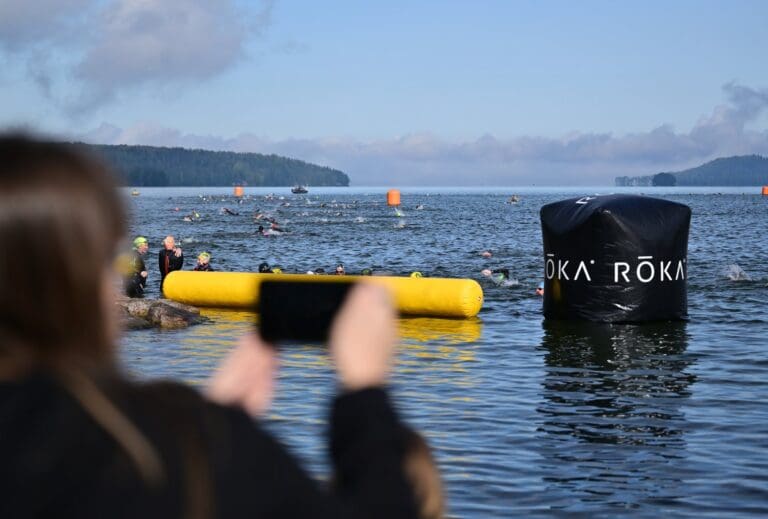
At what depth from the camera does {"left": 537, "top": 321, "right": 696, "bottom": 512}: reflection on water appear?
824 centimetres

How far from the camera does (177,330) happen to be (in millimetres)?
16188

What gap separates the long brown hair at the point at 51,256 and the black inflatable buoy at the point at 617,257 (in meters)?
14.2

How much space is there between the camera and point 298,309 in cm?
175

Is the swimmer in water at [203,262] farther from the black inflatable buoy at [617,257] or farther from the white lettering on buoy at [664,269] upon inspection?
the white lettering on buoy at [664,269]

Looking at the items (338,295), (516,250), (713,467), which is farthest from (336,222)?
(338,295)

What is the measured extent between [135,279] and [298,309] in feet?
56.5

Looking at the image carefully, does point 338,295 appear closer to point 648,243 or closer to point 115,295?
point 115,295

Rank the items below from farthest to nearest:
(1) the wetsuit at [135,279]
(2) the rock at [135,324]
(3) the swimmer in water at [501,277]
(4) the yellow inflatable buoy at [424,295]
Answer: (3) the swimmer in water at [501,277]
(1) the wetsuit at [135,279]
(4) the yellow inflatable buoy at [424,295]
(2) the rock at [135,324]

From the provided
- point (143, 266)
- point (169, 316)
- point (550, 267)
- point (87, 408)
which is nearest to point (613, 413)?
point (550, 267)

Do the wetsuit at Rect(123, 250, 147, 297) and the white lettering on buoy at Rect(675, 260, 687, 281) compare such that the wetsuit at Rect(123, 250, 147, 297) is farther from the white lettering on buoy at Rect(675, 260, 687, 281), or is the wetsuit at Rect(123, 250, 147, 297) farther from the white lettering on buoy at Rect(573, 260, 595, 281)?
the white lettering on buoy at Rect(675, 260, 687, 281)

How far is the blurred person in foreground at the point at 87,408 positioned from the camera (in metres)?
1.19

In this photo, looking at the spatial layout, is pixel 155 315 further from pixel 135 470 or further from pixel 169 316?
pixel 135 470

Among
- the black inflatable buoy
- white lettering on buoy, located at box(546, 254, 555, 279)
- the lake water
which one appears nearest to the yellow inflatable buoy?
the lake water

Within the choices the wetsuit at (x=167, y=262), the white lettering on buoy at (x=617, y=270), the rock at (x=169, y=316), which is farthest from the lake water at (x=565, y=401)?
the wetsuit at (x=167, y=262)
